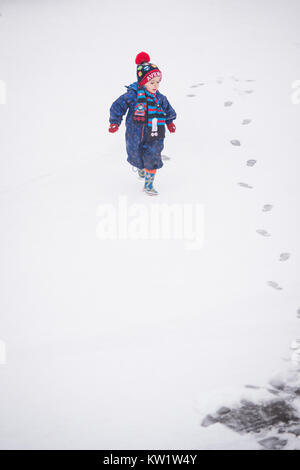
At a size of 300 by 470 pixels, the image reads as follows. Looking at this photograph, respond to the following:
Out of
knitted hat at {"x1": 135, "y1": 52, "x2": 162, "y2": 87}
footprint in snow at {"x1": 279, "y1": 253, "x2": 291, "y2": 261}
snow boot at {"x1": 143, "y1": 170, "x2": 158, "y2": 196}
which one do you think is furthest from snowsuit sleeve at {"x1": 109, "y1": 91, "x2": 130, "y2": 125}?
footprint in snow at {"x1": 279, "y1": 253, "x2": 291, "y2": 261}

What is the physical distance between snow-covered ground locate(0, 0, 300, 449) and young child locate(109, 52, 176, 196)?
566mm

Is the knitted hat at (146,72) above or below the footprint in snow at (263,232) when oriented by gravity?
above

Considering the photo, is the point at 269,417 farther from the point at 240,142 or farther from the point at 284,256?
the point at 240,142

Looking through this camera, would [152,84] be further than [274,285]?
Yes

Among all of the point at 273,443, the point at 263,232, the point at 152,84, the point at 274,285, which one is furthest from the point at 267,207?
the point at 273,443

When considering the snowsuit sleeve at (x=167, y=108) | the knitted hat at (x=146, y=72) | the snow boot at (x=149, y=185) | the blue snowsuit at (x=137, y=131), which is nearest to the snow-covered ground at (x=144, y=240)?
the snow boot at (x=149, y=185)

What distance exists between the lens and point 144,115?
3.85 metres

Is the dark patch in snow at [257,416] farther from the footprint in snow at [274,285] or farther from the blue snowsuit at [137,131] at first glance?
the blue snowsuit at [137,131]

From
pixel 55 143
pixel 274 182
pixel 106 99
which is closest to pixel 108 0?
pixel 106 99

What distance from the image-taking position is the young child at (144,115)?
3758 mm

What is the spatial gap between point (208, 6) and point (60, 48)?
3429mm

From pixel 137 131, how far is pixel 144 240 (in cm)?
124

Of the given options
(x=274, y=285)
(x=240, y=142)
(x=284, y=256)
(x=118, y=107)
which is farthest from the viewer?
(x=240, y=142)

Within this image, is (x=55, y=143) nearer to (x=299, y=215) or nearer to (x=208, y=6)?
(x=299, y=215)
